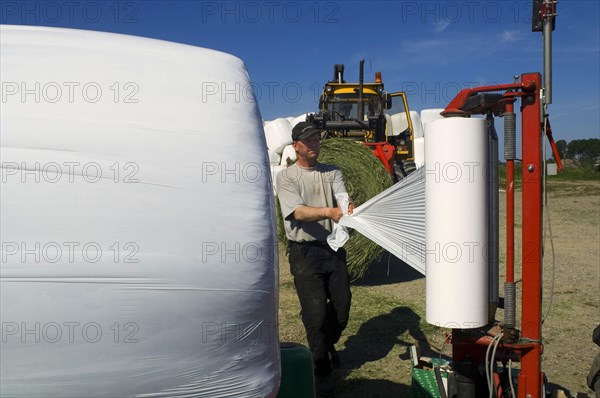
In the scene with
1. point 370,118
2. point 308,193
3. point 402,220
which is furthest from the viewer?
point 370,118

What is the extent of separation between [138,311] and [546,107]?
5.88 ft

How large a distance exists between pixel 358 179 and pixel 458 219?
4136mm

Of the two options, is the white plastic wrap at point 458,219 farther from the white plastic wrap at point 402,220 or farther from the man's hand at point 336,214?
the man's hand at point 336,214

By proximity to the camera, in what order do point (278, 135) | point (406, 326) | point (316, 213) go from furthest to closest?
point (278, 135)
point (406, 326)
point (316, 213)

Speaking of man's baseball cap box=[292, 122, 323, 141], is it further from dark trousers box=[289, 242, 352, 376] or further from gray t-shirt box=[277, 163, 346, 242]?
dark trousers box=[289, 242, 352, 376]

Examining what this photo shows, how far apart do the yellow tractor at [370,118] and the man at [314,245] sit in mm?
3299

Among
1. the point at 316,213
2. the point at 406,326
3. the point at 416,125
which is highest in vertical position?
the point at 416,125

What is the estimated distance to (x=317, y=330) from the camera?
352 centimetres

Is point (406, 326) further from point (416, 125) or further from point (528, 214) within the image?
point (416, 125)

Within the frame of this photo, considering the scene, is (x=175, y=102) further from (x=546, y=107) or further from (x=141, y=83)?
(x=546, y=107)

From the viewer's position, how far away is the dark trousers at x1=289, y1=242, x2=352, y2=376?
11.5 ft

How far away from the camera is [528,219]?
2.35 metres

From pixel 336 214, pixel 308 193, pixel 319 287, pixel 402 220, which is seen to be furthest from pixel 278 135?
pixel 402 220

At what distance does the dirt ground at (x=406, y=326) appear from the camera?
3.79m
